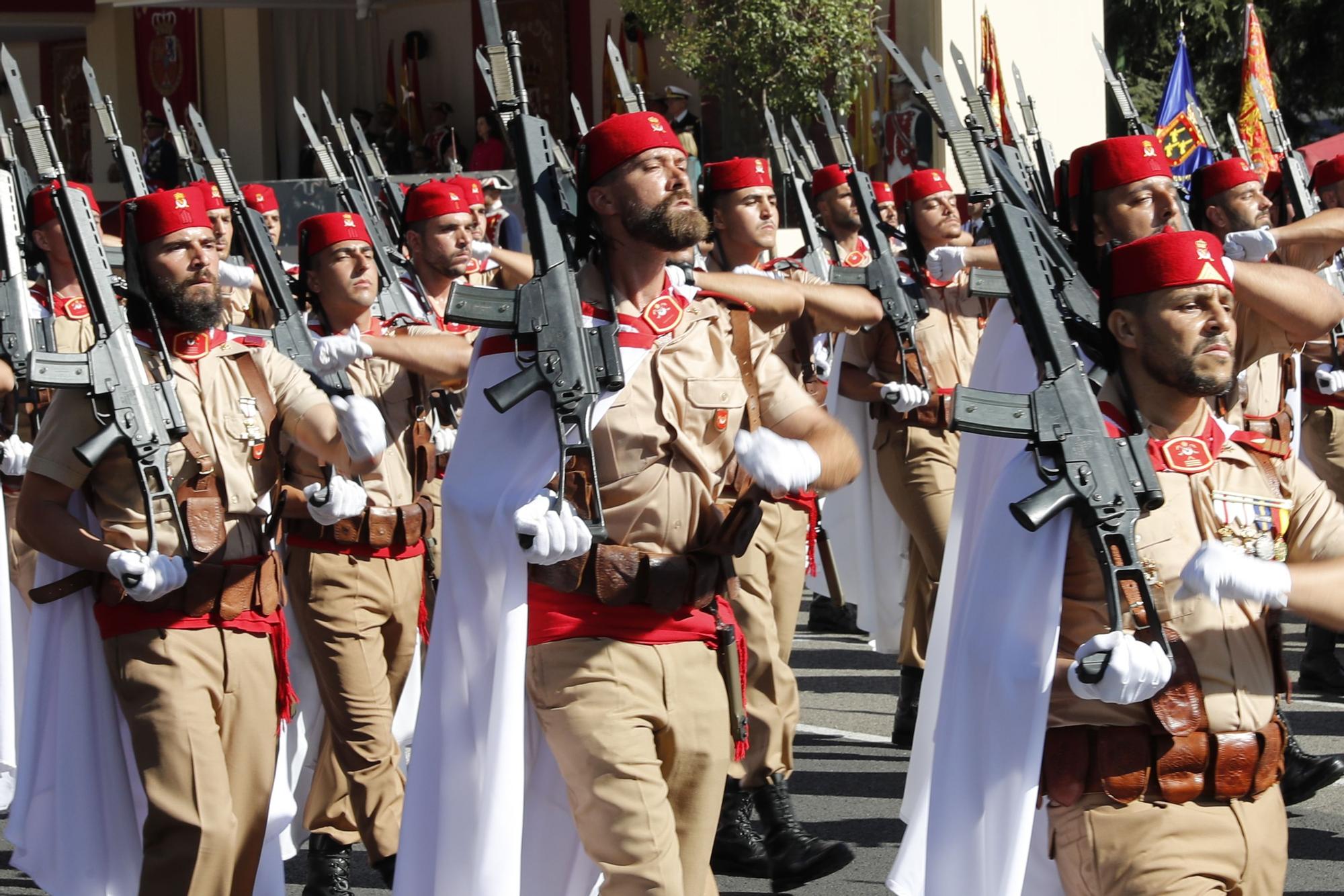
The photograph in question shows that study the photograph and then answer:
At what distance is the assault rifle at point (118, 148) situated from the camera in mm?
7023

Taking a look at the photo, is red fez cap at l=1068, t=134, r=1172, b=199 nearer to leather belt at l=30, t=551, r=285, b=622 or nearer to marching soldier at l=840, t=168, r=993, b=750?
marching soldier at l=840, t=168, r=993, b=750

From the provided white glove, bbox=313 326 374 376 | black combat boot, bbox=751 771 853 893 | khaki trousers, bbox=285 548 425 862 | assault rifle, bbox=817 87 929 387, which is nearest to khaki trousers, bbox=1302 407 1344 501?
assault rifle, bbox=817 87 929 387

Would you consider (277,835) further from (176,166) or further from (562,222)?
(176,166)

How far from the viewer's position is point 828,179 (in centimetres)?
897

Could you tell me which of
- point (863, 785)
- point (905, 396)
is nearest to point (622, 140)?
point (863, 785)

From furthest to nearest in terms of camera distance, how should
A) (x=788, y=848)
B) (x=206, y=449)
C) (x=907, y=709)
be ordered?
(x=907, y=709)
(x=788, y=848)
(x=206, y=449)

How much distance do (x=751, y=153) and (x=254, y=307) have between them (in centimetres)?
957

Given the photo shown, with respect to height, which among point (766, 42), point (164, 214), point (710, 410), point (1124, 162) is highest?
point (766, 42)

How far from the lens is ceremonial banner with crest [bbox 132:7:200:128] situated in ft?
81.6

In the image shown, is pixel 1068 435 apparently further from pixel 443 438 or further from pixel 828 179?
pixel 828 179

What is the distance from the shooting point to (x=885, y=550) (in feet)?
28.8

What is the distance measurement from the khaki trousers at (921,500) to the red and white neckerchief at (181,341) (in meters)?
3.45

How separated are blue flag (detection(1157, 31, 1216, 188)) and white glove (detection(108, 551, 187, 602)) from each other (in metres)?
8.54

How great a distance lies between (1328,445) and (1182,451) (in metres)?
4.56
